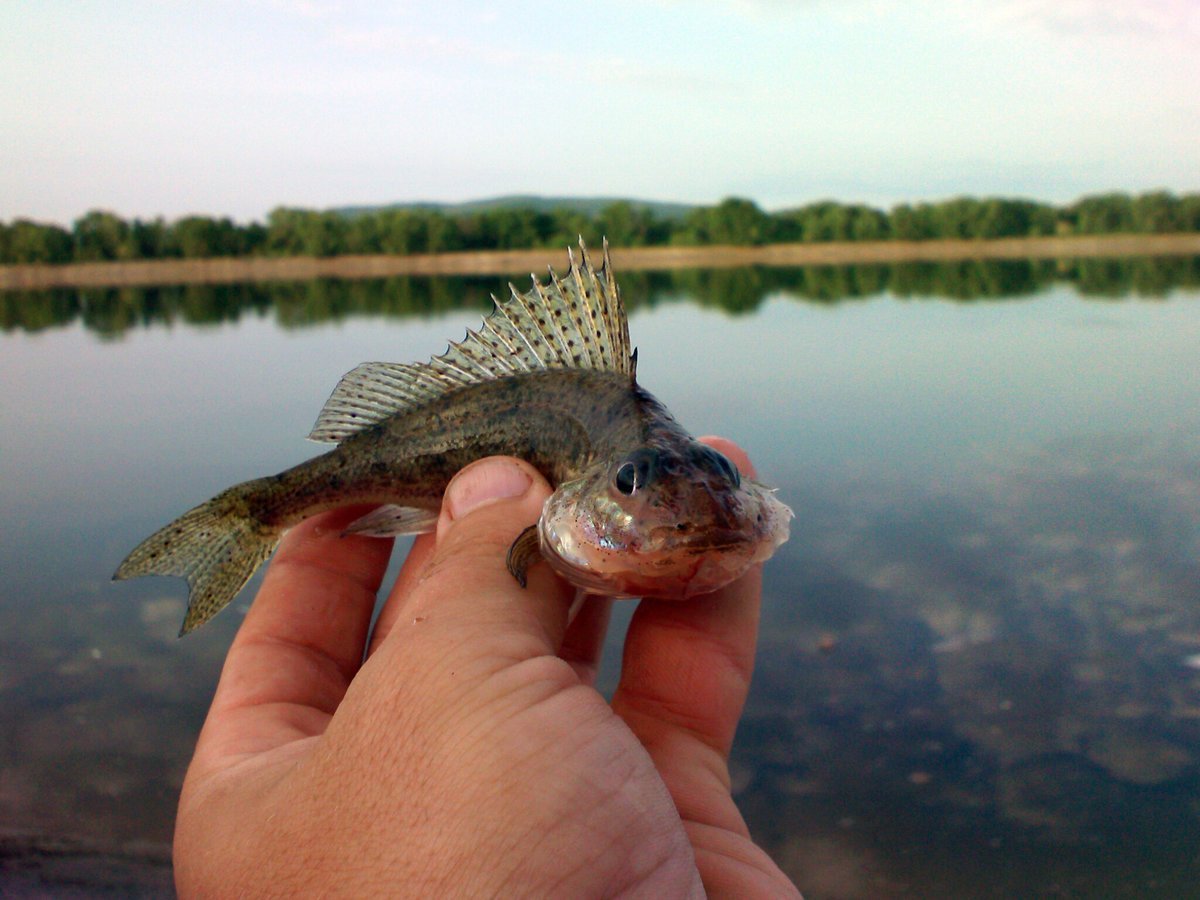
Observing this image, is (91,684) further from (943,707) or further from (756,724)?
(943,707)

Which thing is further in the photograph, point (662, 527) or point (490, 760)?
point (662, 527)

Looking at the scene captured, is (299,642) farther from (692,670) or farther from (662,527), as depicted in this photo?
(662,527)

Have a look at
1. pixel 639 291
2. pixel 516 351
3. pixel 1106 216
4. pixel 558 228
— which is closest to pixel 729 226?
pixel 558 228

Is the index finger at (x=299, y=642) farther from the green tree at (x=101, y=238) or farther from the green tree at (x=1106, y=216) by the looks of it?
the green tree at (x=1106, y=216)

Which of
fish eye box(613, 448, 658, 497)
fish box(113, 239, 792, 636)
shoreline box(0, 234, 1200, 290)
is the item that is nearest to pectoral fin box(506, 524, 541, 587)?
fish box(113, 239, 792, 636)

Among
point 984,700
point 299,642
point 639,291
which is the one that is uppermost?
point 639,291

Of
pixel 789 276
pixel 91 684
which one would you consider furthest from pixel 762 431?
pixel 789 276

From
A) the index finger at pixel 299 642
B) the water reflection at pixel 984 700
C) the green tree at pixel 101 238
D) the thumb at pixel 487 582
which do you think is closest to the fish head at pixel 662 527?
the thumb at pixel 487 582

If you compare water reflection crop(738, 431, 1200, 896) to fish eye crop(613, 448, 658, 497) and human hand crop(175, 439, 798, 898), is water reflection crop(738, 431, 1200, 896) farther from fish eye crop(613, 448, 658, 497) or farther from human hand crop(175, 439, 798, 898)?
fish eye crop(613, 448, 658, 497)
